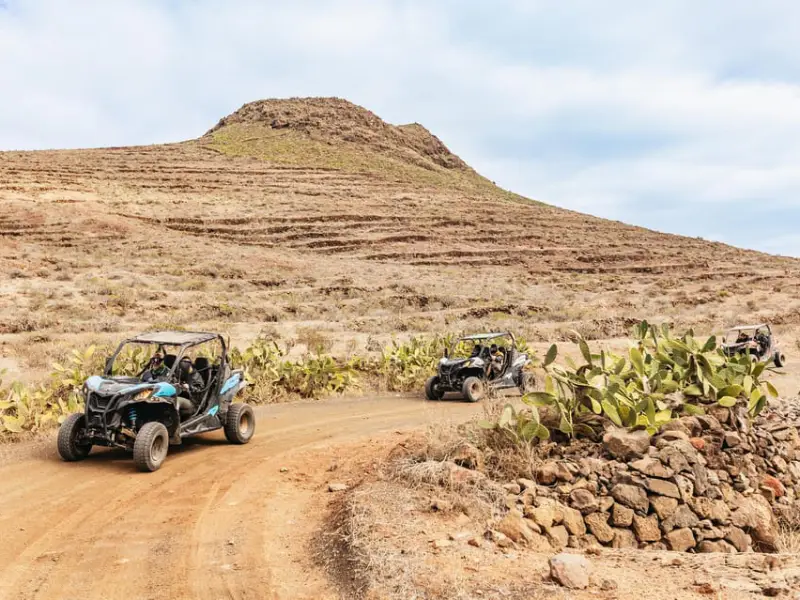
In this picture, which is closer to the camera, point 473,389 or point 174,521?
point 174,521

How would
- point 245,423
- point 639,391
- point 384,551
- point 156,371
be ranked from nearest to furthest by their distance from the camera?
point 384,551
point 639,391
point 156,371
point 245,423

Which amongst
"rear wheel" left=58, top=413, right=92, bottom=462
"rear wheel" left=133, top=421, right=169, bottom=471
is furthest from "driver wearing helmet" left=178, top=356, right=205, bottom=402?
"rear wheel" left=58, top=413, right=92, bottom=462

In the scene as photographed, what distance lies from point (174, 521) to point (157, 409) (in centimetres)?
256

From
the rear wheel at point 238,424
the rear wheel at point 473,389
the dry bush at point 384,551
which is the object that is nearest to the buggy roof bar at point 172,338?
the rear wheel at point 238,424

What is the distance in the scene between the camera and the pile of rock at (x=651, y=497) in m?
5.29

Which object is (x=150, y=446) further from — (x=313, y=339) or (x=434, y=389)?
(x=313, y=339)

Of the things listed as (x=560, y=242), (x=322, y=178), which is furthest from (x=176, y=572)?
(x=322, y=178)

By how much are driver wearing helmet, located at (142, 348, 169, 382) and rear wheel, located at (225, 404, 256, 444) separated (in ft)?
3.46

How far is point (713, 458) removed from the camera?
6309mm

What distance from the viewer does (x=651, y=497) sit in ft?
18.4

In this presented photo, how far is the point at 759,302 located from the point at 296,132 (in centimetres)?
5811

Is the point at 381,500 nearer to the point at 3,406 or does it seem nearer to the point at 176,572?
the point at 176,572

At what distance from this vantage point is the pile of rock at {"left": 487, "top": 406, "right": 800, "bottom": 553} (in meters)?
5.29

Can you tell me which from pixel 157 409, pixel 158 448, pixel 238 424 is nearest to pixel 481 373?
pixel 238 424
